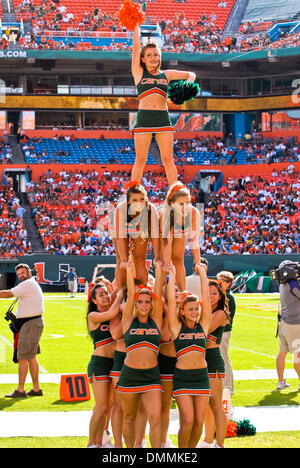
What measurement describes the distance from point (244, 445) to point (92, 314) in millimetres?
2080

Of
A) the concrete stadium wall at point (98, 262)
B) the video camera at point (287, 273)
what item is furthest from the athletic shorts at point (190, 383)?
the concrete stadium wall at point (98, 262)

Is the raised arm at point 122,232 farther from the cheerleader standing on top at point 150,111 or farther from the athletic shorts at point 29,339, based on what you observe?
the athletic shorts at point 29,339

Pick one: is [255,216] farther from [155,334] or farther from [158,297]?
[155,334]

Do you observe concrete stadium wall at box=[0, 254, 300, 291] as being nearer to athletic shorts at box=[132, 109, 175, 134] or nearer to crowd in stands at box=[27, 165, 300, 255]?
crowd in stands at box=[27, 165, 300, 255]

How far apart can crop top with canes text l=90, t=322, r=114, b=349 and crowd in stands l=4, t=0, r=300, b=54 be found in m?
34.5

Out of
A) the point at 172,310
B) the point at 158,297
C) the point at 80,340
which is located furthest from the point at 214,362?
the point at 80,340

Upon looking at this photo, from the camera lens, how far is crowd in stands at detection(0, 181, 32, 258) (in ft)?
103

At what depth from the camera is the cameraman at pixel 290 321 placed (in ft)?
34.1

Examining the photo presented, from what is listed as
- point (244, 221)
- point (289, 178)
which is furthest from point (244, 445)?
point (289, 178)

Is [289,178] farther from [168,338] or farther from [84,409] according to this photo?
[168,338]

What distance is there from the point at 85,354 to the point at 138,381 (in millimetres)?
8158

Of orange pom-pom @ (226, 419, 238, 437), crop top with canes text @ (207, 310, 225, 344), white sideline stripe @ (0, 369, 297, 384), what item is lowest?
white sideline stripe @ (0, 369, 297, 384)

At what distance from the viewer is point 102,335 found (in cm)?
667

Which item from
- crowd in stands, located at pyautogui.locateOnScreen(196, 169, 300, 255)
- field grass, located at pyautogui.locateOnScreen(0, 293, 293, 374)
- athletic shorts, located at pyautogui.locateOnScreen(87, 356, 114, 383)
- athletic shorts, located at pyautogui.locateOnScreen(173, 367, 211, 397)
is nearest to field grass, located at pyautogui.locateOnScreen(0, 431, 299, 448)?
athletic shorts, located at pyautogui.locateOnScreen(87, 356, 114, 383)
